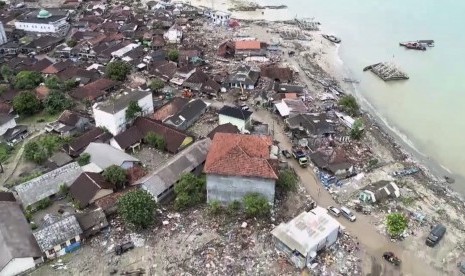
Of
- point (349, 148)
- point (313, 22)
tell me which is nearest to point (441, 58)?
point (313, 22)

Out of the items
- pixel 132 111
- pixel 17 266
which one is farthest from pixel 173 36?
pixel 17 266

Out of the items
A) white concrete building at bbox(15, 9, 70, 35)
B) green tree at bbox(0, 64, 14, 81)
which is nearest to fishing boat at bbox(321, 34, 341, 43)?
white concrete building at bbox(15, 9, 70, 35)

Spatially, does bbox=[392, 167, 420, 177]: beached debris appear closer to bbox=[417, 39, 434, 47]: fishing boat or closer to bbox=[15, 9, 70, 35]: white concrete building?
bbox=[417, 39, 434, 47]: fishing boat

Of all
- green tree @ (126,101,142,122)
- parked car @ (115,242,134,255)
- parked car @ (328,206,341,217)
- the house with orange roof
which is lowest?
parked car @ (115,242,134,255)

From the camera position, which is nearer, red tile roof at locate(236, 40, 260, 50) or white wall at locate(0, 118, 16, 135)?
white wall at locate(0, 118, 16, 135)

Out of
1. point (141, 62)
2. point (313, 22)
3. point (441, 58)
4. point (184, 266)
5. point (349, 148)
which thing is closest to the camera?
point (184, 266)

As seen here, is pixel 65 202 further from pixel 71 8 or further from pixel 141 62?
pixel 71 8
